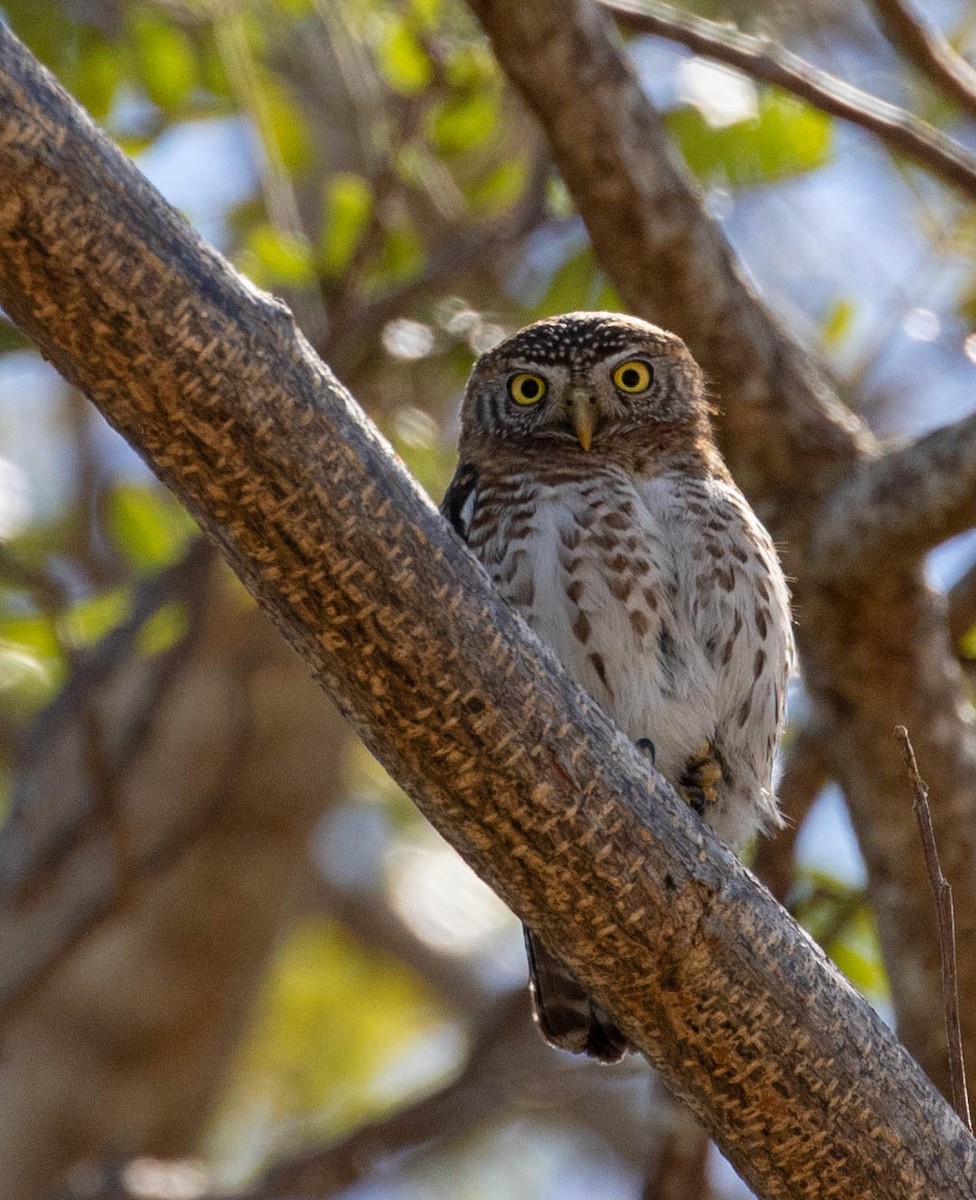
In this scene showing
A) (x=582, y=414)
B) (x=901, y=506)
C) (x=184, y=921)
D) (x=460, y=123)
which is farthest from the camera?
→ (x=184, y=921)

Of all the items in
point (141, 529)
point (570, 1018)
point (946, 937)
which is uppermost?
point (141, 529)

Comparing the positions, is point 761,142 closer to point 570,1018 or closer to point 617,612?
point 617,612

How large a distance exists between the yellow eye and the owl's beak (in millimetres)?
137

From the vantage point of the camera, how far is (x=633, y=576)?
4109 millimetres

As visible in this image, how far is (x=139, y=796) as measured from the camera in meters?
7.00

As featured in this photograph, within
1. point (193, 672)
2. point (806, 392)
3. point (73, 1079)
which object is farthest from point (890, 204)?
point (73, 1079)

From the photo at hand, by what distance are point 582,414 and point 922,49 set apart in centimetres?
121

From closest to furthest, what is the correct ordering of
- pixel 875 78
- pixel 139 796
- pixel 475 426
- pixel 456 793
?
pixel 456 793
pixel 475 426
pixel 875 78
pixel 139 796

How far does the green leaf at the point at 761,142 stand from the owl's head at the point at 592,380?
0.74m

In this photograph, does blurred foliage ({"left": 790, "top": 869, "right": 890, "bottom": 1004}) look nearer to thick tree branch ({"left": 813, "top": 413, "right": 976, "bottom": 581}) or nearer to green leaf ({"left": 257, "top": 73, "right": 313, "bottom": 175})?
thick tree branch ({"left": 813, "top": 413, "right": 976, "bottom": 581})

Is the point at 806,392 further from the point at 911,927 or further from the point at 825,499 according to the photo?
the point at 911,927

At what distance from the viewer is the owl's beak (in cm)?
457

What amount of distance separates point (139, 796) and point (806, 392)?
10.9 ft

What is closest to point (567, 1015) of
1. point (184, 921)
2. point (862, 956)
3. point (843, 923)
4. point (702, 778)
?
point (702, 778)
